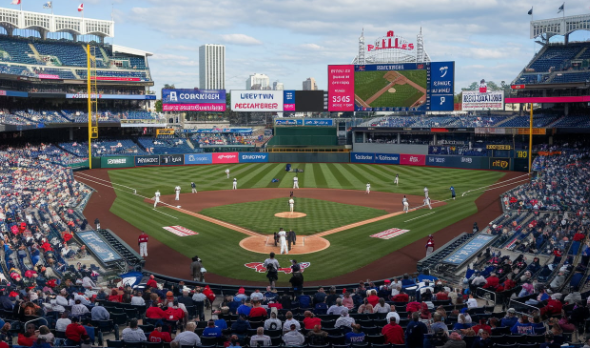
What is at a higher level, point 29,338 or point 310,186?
point 29,338

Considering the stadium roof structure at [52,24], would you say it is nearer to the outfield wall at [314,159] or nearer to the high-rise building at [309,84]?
the outfield wall at [314,159]

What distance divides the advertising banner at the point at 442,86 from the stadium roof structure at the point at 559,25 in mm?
14572

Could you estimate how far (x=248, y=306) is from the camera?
11633 millimetres

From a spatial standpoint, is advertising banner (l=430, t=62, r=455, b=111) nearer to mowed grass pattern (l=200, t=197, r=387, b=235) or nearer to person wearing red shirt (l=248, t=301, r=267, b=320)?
mowed grass pattern (l=200, t=197, r=387, b=235)

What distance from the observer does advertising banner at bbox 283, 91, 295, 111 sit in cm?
6919

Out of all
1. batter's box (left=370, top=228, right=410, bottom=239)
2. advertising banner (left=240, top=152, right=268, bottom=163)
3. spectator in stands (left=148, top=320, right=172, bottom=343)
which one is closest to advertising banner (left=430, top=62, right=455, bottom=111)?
advertising banner (left=240, top=152, right=268, bottom=163)

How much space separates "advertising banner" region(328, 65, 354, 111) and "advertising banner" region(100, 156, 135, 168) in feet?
82.9

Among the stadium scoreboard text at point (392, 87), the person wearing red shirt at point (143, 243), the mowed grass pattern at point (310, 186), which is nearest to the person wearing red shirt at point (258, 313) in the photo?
the mowed grass pattern at point (310, 186)

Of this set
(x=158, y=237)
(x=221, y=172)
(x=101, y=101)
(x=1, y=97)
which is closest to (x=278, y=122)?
(x=221, y=172)

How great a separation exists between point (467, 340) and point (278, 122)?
63103 mm

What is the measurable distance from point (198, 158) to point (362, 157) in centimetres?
2056

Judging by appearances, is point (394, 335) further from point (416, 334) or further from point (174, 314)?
point (174, 314)

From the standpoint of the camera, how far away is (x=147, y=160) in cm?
6075

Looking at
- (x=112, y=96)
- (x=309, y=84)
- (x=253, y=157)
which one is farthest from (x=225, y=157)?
(x=309, y=84)
